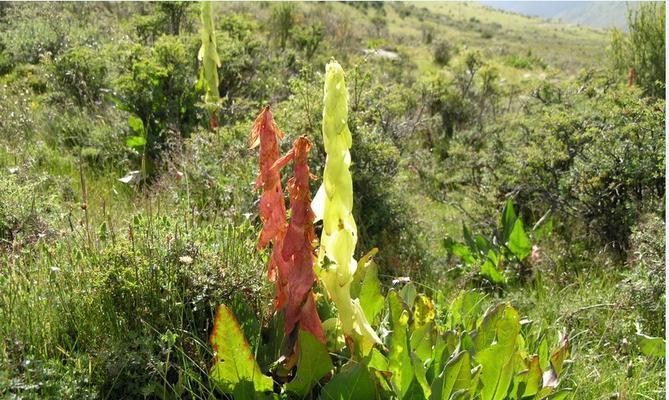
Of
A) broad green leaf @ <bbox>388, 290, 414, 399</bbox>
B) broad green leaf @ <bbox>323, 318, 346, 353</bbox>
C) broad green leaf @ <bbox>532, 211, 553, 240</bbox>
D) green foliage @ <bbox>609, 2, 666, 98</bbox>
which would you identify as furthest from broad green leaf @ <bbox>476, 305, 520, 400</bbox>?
green foliage @ <bbox>609, 2, 666, 98</bbox>

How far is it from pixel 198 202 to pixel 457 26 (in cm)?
3952

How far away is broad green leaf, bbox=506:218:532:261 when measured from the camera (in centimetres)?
389

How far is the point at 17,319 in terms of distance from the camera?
2170 mm

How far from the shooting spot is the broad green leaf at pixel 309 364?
181cm

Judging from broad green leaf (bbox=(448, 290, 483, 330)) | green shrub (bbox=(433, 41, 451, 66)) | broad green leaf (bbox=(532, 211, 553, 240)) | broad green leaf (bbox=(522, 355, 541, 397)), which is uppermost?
broad green leaf (bbox=(522, 355, 541, 397))

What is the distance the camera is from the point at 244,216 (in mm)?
3375

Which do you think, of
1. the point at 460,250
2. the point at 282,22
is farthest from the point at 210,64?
the point at 282,22

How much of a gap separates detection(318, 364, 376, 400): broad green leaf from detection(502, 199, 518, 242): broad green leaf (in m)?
2.46

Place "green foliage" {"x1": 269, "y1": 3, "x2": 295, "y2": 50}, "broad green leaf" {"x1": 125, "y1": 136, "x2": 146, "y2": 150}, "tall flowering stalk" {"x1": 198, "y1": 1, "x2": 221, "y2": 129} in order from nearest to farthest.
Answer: "tall flowering stalk" {"x1": 198, "y1": 1, "x2": 221, "y2": 129} → "broad green leaf" {"x1": 125, "y1": 136, "x2": 146, "y2": 150} → "green foliage" {"x1": 269, "y1": 3, "x2": 295, "y2": 50}

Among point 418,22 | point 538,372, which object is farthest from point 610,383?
point 418,22

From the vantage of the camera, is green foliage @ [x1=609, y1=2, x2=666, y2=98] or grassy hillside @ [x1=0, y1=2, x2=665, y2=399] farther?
green foliage @ [x1=609, y1=2, x2=666, y2=98]

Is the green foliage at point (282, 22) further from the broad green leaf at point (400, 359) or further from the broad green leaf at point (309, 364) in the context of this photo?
the broad green leaf at point (309, 364)

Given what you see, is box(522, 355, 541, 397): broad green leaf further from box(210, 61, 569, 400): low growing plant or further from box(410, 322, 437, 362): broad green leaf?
box(410, 322, 437, 362): broad green leaf

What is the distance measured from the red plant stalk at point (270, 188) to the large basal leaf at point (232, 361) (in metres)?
0.22
